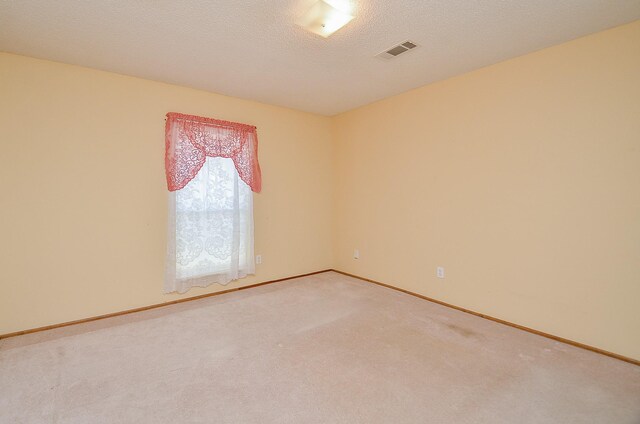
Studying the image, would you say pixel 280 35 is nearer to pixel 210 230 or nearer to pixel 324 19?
pixel 324 19

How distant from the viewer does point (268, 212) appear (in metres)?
3.87

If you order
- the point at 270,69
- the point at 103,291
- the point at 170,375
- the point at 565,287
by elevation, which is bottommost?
the point at 170,375

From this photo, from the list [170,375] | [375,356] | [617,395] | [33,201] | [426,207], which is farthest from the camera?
[426,207]

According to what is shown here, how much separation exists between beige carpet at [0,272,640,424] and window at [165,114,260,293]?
65cm

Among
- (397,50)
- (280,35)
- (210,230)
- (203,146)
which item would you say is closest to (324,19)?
(280,35)

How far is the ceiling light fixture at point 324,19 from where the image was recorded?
1833 millimetres

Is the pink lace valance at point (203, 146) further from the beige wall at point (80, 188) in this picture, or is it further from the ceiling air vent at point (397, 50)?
the ceiling air vent at point (397, 50)

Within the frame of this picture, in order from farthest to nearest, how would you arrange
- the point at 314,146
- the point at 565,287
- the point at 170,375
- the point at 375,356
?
1. the point at 314,146
2. the point at 565,287
3. the point at 375,356
4. the point at 170,375

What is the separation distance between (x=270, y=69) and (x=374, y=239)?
2.36m

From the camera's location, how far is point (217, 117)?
3.42 metres

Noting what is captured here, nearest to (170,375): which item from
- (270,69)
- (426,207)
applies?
(270,69)

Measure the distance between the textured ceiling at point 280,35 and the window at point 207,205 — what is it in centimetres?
62

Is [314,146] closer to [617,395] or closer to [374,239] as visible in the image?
[374,239]

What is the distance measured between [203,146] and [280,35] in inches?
61.2
